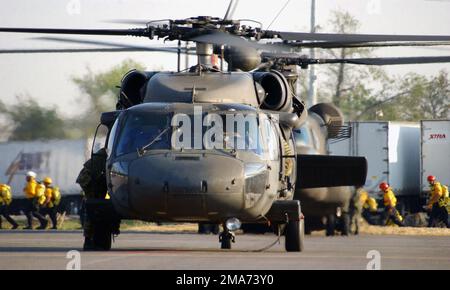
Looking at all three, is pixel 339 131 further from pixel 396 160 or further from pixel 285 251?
pixel 396 160

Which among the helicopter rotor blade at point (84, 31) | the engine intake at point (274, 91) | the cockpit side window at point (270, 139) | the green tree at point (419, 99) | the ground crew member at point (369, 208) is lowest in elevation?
the ground crew member at point (369, 208)

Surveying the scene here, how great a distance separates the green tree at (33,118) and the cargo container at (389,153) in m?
10.7

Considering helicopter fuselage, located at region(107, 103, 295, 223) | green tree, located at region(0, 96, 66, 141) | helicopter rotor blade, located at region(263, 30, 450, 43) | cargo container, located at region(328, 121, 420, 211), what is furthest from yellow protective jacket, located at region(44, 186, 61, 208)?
helicopter rotor blade, located at region(263, 30, 450, 43)

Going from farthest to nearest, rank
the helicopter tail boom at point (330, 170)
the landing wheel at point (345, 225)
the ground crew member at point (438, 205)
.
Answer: the ground crew member at point (438, 205)
the landing wheel at point (345, 225)
the helicopter tail boom at point (330, 170)

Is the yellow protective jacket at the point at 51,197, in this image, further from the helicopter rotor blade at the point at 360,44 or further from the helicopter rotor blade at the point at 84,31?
the helicopter rotor blade at the point at 84,31

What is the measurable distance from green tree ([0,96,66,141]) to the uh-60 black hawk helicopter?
13439 millimetres

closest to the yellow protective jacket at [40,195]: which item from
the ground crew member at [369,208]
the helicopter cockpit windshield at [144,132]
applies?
the ground crew member at [369,208]

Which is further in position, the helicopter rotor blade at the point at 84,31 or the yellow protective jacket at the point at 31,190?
the yellow protective jacket at the point at 31,190

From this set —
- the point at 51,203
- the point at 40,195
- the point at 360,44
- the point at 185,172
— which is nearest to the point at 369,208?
the point at 51,203

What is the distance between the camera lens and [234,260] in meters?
16.7

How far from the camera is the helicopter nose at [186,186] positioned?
17281 mm

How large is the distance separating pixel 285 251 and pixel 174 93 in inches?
120

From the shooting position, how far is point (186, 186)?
1725 cm
